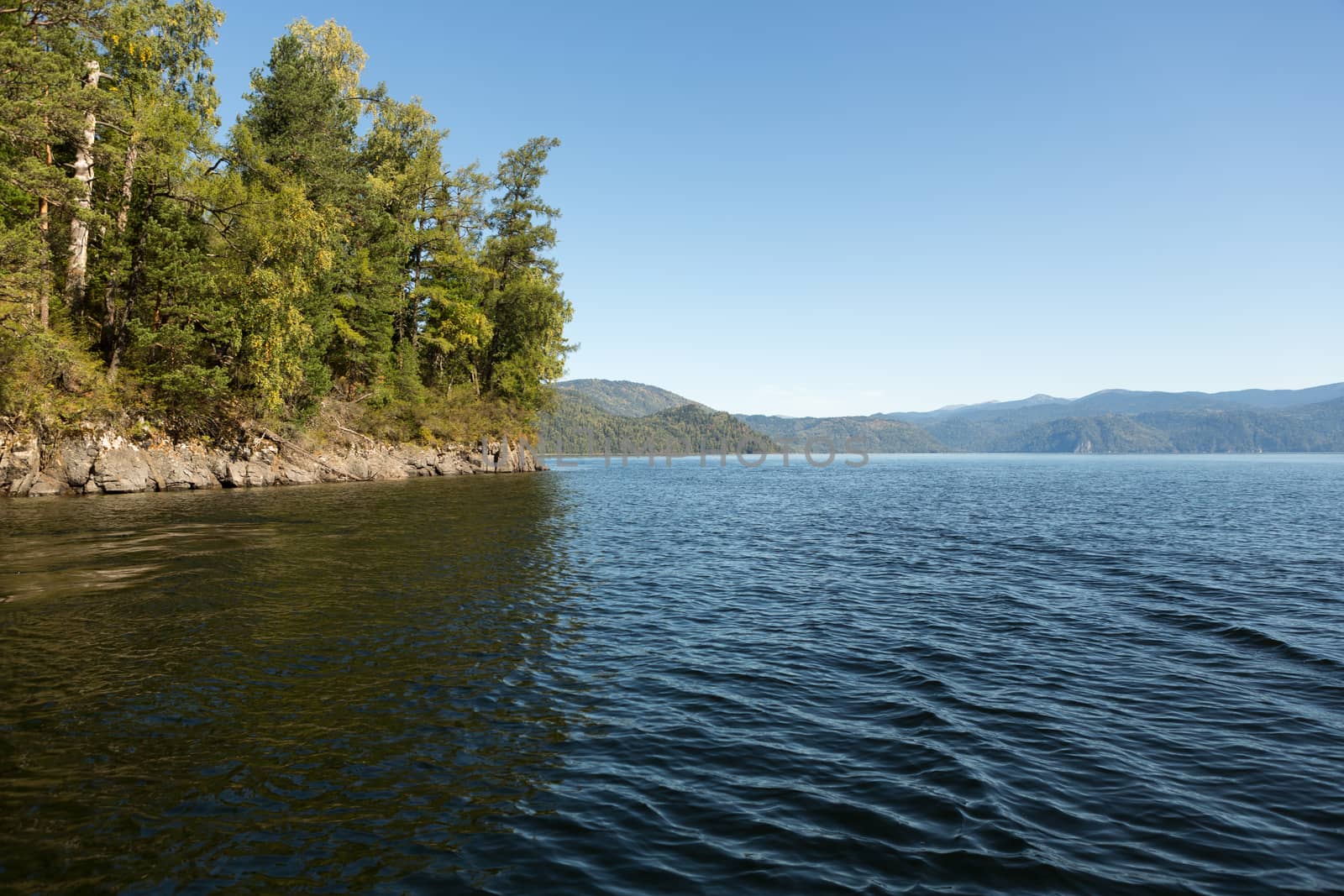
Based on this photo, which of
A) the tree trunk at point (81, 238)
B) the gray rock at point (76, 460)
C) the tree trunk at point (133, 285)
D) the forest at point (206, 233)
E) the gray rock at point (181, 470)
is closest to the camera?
the forest at point (206, 233)

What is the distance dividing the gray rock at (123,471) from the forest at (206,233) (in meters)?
2.36

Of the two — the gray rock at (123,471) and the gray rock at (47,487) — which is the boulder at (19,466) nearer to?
the gray rock at (47,487)

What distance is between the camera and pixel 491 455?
7806 cm

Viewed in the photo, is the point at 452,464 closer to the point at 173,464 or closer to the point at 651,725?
the point at 173,464

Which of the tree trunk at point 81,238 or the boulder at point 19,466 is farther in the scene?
the tree trunk at point 81,238

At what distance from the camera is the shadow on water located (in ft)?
22.9

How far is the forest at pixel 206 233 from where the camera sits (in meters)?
32.1

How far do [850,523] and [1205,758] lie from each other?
30359 mm

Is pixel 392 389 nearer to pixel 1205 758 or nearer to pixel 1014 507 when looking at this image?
pixel 1014 507

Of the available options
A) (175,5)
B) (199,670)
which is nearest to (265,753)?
(199,670)

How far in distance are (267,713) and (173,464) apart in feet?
139

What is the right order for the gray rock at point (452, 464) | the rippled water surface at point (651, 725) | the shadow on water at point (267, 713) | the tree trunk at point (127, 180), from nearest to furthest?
1. the shadow on water at point (267, 713)
2. the rippled water surface at point (651, 725)
3. the tree trunk at point (127, 180)
4. the gray rock at point (452, 464)

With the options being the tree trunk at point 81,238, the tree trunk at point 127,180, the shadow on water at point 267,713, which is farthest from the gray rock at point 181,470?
the shadow on water at point 267,713

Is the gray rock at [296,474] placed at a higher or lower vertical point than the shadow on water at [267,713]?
higher
